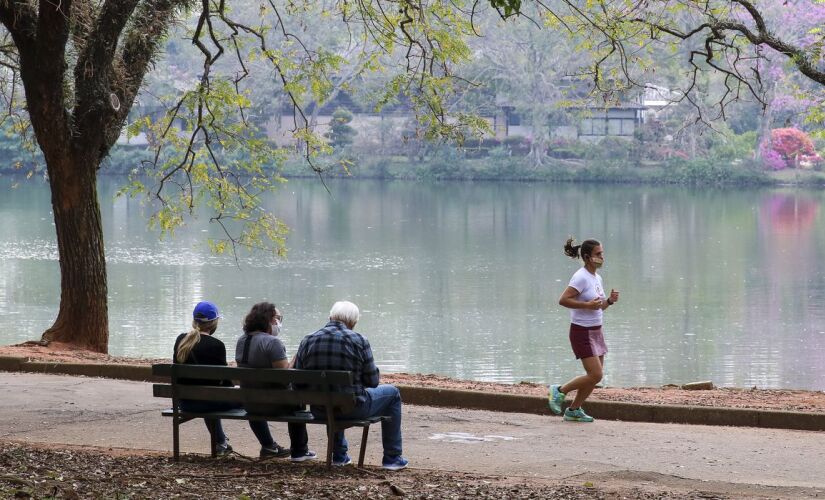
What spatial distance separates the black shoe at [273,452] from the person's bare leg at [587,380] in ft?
8.89

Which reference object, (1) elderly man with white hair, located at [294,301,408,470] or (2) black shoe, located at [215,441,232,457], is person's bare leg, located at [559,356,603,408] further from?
(2) black shoe, located at [215,441,232,457]

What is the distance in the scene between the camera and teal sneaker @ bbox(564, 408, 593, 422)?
10391 millimetres

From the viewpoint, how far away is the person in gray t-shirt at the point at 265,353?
795cm

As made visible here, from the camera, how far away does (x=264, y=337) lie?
26.1ft

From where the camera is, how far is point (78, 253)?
14.8m

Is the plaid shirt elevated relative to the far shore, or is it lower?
elevated

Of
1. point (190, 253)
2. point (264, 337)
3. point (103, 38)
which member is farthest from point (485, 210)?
point (264, 337)

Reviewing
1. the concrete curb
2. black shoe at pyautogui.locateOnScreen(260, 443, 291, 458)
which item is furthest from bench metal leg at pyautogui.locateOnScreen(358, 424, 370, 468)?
the concrete curb

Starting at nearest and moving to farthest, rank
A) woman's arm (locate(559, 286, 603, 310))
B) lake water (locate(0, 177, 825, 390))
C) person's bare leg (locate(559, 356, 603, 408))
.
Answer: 1. woman's arm (locate(559, 286, 603, 310))
2. person's bare leg (locate(559, 356, 603, 408))
3. lake water (locate(0, 177, 825, 390))

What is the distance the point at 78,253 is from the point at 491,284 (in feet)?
58.5

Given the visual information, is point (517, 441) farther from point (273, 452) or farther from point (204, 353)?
point (204, 353)

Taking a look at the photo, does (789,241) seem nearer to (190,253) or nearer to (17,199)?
(190,253)

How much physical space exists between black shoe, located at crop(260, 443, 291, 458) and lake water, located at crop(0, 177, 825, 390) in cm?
1146

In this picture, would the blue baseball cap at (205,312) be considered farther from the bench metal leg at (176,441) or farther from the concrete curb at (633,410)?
the concrete curb at (633,410)
